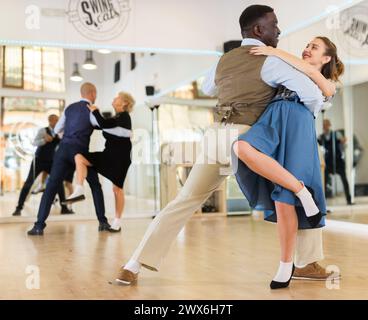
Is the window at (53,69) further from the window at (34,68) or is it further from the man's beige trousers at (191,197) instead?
the man's beige trousers at (191,197)

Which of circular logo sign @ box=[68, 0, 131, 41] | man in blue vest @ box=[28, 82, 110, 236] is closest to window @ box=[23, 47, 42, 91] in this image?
circular logo sign @ box=[68, 0, 131, 41]

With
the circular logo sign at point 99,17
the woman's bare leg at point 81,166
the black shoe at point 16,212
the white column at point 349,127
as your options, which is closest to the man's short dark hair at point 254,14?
the woman's bare leg at point 81,166

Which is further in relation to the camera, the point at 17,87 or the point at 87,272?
the point at 17,87

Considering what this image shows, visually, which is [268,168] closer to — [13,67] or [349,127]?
[349,127]

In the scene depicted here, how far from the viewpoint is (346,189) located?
5871 millimetres

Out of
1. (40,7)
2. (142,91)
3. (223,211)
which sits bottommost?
(223,211)

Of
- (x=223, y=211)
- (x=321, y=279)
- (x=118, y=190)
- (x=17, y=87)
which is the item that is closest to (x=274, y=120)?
(x=321, y=279)

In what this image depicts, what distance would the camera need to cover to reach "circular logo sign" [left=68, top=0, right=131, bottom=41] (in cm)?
634

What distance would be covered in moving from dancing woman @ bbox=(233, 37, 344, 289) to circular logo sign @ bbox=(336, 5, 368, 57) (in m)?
3.46

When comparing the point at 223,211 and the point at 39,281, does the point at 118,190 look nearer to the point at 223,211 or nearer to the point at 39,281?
the point at 223,211

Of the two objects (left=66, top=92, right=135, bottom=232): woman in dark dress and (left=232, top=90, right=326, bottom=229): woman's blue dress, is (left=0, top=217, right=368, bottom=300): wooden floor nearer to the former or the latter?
(left=232, top=90, right=326, bottom=229): woman's blue dress

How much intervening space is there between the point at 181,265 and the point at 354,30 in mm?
3685

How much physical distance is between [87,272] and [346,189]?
12.9 ft

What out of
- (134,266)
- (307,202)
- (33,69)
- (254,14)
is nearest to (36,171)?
(33,69)
